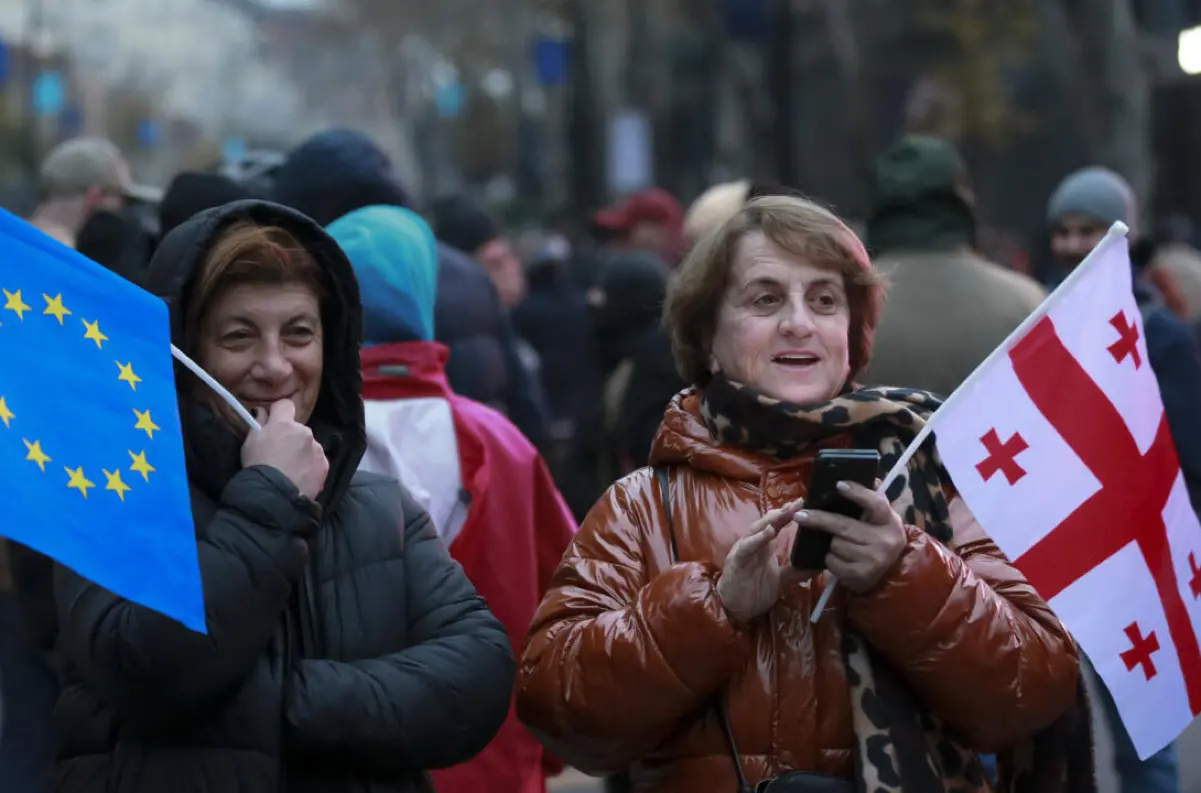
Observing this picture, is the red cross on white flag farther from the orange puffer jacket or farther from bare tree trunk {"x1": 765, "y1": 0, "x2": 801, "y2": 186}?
bare tree trunk {"x1": 765, "y1": 0, "x2": 801, "y2": 186}

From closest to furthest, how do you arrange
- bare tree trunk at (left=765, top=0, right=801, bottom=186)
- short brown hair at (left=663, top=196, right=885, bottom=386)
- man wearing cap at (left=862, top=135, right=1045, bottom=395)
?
short brown hair at (left=663, top=196, right=885, bottom=386) → man wearing cap at (left=862, top=135, right=1045, bottom=395) → bare tree trunk at (left=765, top=0, right=801, bottom=186)

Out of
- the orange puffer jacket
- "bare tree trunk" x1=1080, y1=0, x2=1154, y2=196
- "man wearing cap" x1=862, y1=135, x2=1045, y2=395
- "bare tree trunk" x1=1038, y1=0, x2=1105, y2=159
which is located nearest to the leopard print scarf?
the orange puffer jacket

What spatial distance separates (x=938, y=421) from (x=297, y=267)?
3.94 feet

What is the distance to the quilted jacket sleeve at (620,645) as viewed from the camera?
11.7ft

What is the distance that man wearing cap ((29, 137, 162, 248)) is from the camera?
310 inches

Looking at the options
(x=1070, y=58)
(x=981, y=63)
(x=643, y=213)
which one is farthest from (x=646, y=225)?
(x=981, y=63)

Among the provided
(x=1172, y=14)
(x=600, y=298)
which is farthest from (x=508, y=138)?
(x=600, y=298)

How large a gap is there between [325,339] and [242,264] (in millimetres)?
267

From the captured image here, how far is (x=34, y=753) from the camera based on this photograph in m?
6.00

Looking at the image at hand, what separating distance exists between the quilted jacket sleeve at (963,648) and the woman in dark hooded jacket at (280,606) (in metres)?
0.75

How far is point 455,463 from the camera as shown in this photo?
5.04 metres

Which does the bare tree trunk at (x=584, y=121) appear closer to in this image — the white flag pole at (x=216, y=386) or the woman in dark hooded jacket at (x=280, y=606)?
the woman in dark hooded jacket at (x=280, y=606)

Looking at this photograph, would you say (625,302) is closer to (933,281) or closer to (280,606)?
(933,281)

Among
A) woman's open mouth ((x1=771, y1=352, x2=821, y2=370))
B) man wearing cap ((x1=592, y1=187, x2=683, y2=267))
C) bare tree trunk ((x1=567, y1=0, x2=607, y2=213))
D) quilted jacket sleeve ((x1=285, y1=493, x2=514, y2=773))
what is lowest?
bare tree trunk ((x1=567, y1=0, x2=607, y2=213))
